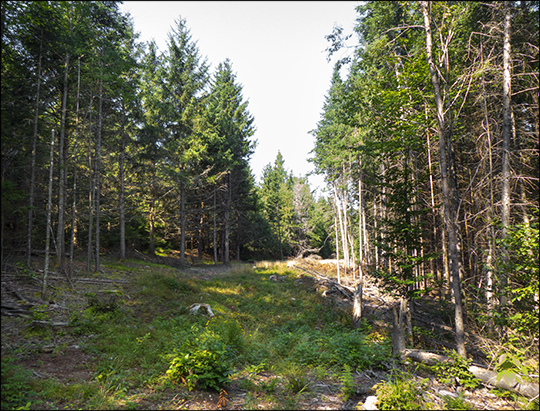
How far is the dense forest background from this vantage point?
6453mm

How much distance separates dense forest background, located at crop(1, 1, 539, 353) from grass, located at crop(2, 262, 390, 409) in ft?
8.97

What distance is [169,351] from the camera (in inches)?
232

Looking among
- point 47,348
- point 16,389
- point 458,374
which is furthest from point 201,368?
point 458,374

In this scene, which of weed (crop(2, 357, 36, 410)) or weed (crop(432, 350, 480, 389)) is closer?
weed (crop(2, 357, 36, 410))

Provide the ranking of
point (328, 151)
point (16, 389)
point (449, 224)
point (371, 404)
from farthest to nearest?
point (328, 151) < point (449, 224) < point (371, 404) < point (16, 389)

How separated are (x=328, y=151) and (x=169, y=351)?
1803cm

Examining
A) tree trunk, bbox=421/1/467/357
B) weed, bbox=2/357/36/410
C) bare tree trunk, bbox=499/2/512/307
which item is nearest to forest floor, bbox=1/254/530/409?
weed, bbox=2/357/36/410

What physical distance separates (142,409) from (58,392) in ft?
4.69

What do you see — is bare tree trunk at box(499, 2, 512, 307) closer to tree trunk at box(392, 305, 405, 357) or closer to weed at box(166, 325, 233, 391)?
tree trunk at box(392, 305, 405, 357)

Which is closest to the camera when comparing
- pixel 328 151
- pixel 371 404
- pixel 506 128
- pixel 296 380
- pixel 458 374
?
pixel 371 404

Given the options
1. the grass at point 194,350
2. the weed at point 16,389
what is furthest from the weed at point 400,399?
the weed at point 16,389

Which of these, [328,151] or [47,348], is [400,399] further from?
[328,151]

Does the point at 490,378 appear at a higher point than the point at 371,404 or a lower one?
lower

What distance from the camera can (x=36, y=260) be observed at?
1201 cm
